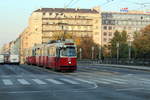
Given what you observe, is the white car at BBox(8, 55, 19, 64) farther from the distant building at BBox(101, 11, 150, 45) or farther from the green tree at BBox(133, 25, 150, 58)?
the distant building at BBox(101, 11, 150, 45)

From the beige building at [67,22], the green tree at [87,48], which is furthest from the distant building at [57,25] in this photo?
the green tree at [87,48]

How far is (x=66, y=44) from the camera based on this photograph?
120ft

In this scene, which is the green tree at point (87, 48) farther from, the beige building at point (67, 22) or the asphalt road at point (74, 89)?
the asphalt road at point (74, 89)

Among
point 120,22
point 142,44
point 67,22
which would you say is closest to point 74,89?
point 142,44

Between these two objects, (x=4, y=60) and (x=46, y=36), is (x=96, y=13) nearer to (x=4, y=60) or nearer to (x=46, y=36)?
(x=46, y=36)

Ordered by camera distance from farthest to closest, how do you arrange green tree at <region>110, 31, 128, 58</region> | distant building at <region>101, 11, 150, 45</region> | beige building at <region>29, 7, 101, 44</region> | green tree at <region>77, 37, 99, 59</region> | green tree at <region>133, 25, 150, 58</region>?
distant building at <region>101, 11, 150, 45</region> < beige building at <region>29, 7, 101, 44</region> < green tree at <region>77, 37, 99, 59</region> < green tree at <region>133, 25, 150, 58</region> < green tree at <region>110, 31, 128, 58</region>

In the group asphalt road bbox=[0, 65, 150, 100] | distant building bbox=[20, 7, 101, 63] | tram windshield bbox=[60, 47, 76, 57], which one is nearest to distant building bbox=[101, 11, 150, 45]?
distant building bbox=[20, 7, 101, 63]

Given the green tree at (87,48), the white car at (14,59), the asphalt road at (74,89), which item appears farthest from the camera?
the green tree at (87,48)

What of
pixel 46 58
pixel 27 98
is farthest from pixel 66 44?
pixel 27 98

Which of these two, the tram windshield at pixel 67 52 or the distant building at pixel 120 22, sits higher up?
the distant building at pixel 120 22

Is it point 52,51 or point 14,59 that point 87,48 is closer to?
point 14,59

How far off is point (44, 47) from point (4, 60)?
36.2m

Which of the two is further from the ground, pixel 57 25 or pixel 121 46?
pixel 57 25

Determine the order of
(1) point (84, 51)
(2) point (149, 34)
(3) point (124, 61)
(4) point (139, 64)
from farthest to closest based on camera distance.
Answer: (1) point (84, 51)
(2) point (149, 34)
(3) point (124, 61)
(4) point (139, 64)
